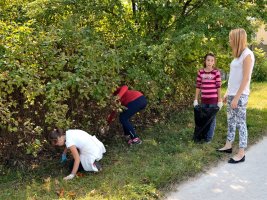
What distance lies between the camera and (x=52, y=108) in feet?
16.0

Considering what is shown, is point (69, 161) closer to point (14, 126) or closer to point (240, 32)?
point (14, 126)

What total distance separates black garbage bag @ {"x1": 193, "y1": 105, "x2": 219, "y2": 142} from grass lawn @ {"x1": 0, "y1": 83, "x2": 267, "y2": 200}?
0.19 meters

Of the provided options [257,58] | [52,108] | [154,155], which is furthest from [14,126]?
[257,58]

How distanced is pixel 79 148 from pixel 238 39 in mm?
2422

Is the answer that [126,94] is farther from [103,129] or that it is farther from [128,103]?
[103,129]

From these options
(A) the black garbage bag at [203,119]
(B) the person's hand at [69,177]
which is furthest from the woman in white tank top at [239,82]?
(B) the person's hand at [69,177]

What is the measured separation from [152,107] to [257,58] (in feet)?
8.37

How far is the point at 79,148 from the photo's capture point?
4930 mm

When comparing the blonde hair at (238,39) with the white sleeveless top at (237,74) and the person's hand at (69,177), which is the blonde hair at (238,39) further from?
the person's hand at (69,177)

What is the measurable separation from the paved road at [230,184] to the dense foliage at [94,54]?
1.68m

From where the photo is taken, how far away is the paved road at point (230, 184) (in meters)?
4.28

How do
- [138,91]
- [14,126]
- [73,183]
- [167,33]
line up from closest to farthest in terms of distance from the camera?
1. [73,183]
2. [14,126]
3. [138,91]
4. [167,33]

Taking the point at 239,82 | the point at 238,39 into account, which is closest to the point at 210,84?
the point at 239,82

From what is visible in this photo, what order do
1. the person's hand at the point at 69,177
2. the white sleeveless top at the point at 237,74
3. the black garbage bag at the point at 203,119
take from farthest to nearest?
the black garbage bag at the point at 203,119 → the white sleeveless top at the point at 237,74 → the person's hand at the point at 69,177
